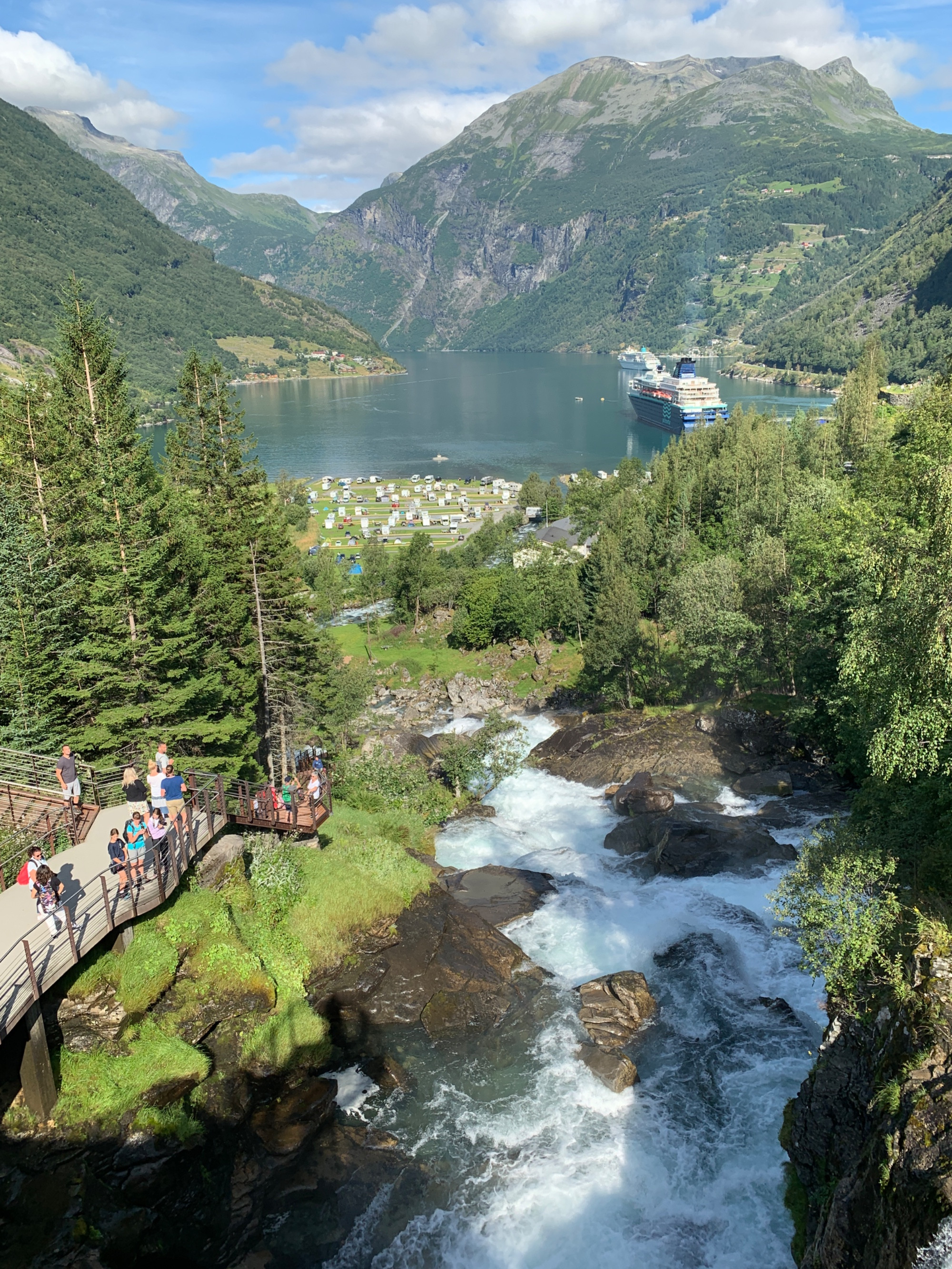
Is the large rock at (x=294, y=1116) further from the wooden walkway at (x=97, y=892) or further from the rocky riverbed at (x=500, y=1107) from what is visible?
the wooden walkway at (x=97, y=892)

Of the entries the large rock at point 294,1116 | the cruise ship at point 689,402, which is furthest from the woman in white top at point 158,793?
the cruise ship at point 689,402

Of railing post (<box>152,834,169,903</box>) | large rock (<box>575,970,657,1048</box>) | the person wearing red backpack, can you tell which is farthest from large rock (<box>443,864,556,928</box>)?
the person wearing red backpack

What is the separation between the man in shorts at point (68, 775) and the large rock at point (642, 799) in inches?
885

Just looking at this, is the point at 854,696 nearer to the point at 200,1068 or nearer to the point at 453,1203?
the point at 453,1203

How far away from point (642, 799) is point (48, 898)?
987 inches

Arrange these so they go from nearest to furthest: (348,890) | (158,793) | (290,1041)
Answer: (290,1041), (158,793), (348,890)

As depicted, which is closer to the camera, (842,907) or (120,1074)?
(120,1074)

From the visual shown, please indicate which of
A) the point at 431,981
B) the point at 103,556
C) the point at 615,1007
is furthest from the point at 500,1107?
the point at 103,556

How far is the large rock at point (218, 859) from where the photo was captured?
20875mm

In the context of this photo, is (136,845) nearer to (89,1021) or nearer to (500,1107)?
(89,1021)

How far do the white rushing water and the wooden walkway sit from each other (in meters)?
7.40

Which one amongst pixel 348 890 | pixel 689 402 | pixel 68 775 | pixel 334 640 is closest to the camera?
pixel 68 775

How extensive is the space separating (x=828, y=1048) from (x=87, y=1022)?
49.6 ft

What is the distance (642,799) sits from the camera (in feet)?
114
